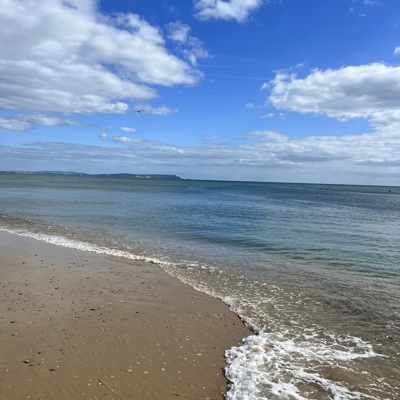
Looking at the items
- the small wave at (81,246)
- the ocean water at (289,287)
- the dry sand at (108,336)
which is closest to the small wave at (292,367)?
the ocean water at (289,287)

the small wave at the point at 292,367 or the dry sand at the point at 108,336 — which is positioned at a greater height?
the dry sand at the point at 108,336

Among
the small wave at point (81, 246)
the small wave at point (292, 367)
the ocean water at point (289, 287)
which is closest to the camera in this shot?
the small wave at point (292, 367)

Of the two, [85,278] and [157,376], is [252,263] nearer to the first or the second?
[85,278]

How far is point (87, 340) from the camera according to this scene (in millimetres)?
8250

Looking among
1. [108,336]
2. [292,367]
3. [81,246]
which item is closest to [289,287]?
[292,367]

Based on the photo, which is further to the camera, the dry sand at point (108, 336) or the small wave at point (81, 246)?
the small wave at point (81, 246)

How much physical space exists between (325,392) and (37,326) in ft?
22.0

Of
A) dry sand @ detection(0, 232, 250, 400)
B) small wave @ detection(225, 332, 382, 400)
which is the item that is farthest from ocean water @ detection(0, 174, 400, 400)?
dry sand @ detection(0, 232, 250, 400)

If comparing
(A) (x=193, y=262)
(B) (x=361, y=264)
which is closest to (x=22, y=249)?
(A) (x=193, y=262)

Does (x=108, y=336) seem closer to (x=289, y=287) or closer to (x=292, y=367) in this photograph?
(x=292, y=367)

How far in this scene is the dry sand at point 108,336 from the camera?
21.5ft

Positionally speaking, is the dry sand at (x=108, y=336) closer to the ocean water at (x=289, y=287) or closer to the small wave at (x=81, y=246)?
the ocean water at (x=289, y=287)

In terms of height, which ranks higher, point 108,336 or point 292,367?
point 108,336

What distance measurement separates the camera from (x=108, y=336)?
852 cm
